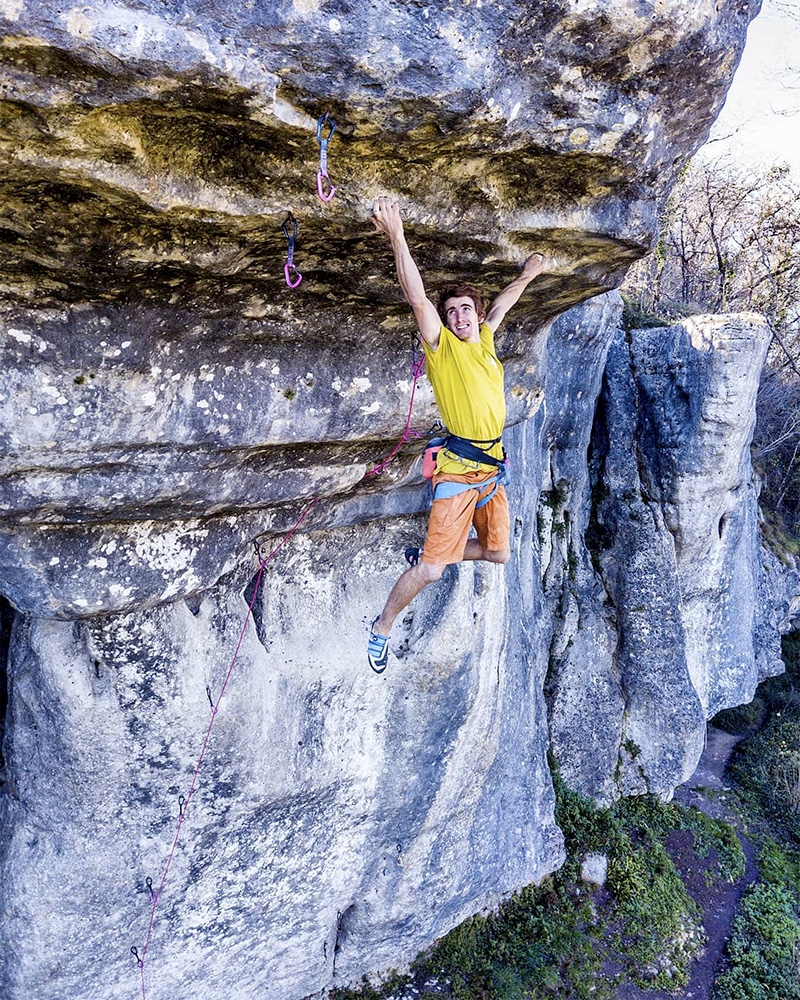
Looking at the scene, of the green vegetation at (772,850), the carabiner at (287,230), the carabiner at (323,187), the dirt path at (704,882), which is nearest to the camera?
the carabiner at (323,187)

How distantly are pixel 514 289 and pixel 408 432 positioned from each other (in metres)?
1.32

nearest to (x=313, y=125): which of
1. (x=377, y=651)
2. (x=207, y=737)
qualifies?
(x=377, y=651)

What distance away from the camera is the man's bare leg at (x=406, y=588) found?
A: 5262mm

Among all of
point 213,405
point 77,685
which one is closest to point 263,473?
point 213,405

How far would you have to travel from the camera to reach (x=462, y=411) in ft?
15.4

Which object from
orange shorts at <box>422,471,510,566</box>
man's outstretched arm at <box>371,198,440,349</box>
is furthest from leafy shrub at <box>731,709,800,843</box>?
man's outstretched arm at <box>371,198,440,349</box>

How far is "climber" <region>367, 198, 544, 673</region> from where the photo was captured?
164 inches

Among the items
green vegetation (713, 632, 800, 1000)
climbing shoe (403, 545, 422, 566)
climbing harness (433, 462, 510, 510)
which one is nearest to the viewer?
climbing harness (433, 462, 510, 510)

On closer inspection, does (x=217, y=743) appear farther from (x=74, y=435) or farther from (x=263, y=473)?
(x=74, y=435)

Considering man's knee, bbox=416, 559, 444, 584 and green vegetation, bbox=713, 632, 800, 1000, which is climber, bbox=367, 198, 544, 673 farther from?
green vegetation, bbox=713, 632, 800, 1000

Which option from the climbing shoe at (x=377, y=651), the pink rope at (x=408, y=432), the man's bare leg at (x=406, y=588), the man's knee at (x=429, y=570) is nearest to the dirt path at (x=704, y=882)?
the climbing shoe at (x=377, y=651)

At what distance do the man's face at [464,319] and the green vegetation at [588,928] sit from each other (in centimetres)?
666

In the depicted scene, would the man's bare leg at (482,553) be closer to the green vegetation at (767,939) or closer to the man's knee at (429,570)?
the man's knee at (429,570)

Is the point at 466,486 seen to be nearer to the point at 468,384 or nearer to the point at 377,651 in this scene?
the point at 468,384
